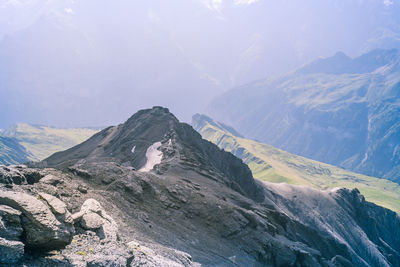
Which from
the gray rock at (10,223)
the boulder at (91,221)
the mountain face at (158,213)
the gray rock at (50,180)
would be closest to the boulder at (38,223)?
the mountain face at (158,213)

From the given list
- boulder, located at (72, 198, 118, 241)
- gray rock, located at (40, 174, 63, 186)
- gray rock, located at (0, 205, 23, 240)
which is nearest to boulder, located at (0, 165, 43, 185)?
gray rock, located at (40, 174, 63, 186)

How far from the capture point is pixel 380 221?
191 meters

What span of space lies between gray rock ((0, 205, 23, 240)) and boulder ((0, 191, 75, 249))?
51 centimetres

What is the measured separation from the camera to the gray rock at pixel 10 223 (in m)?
21.8

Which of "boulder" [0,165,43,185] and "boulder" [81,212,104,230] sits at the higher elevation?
"boulder" [0,165,43,185]

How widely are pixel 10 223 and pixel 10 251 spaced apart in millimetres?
2138

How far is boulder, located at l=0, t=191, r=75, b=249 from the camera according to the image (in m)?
23.1

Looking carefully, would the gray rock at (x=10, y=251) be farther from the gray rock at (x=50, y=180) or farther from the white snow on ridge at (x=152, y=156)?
the white snow on ridge at (x=152, y=156)

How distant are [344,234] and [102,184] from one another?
133 metres

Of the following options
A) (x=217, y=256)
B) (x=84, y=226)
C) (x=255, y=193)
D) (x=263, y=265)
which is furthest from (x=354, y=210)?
(x=84, y=226)

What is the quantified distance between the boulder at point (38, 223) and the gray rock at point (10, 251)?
1234 mm

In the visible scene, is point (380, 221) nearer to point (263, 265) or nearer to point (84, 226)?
point (263, 265)

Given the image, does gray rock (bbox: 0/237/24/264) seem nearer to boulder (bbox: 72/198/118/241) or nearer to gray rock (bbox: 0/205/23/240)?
gray rock (bbox: 0/205/23/240)

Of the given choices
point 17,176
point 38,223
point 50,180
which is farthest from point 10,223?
point 50,180
